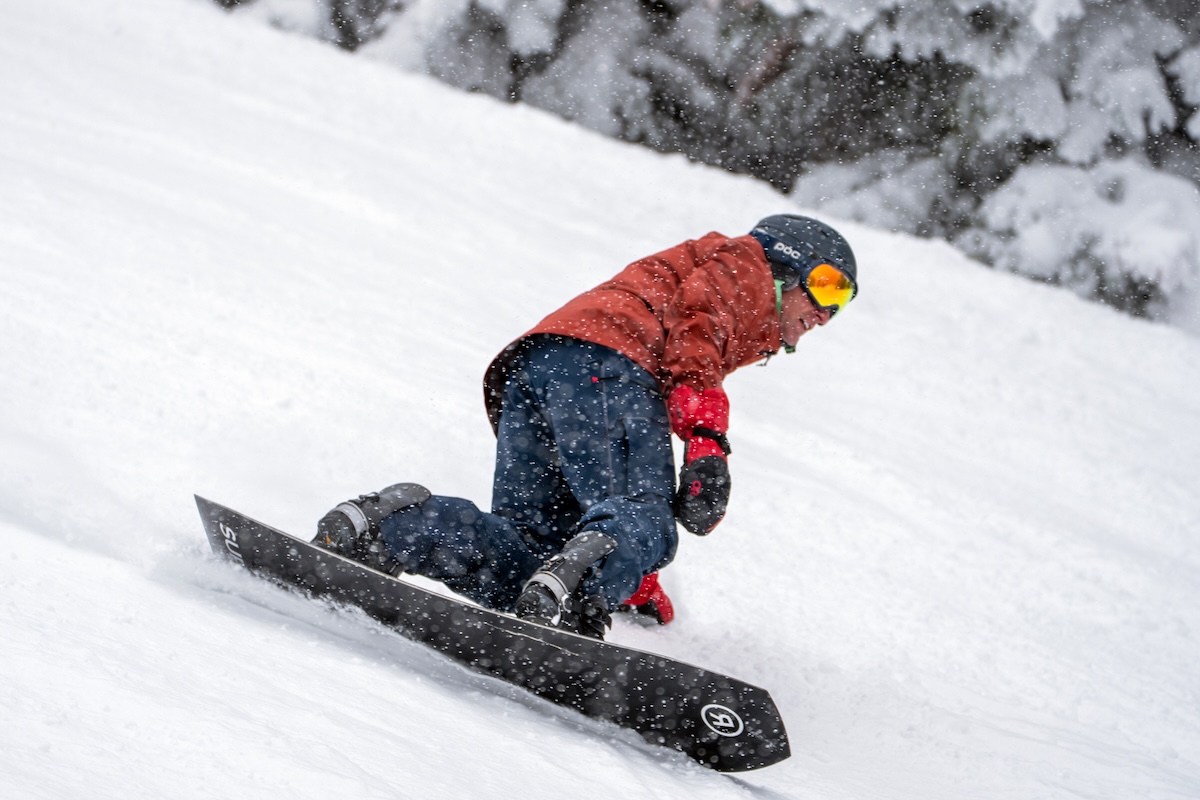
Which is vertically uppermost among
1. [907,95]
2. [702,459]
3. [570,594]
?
[907,95]

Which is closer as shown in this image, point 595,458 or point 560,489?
point 595,458

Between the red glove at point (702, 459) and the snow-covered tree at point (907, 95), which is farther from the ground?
the snow-covered tree at point (907, 95)

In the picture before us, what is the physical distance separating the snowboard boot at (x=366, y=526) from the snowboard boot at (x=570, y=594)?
0.40 meters

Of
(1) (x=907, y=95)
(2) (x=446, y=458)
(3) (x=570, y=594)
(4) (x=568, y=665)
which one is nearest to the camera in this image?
(4) (x=568, y=665)

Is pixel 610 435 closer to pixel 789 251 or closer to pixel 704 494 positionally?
pixel 704 494

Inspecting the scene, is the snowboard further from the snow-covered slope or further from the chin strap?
the chin strap

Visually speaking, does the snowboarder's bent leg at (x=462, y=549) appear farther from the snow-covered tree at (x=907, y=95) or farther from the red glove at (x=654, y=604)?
the snow-covered tree at (x=907, y=95)

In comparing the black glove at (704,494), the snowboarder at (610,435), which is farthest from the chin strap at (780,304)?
the black glove at (704,494)

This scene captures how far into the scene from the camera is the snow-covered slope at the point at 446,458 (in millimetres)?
2002

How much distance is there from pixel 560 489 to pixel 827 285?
1012 mm

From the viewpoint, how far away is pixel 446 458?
4410 millimetres

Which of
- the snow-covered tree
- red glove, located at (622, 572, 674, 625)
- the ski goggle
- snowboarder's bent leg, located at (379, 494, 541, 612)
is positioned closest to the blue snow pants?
snowboarder's bent leg, located at (379, 494, 541, 612)

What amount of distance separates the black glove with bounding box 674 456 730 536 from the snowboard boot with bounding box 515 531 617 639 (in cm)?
31

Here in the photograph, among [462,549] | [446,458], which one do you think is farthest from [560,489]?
[446,458]
